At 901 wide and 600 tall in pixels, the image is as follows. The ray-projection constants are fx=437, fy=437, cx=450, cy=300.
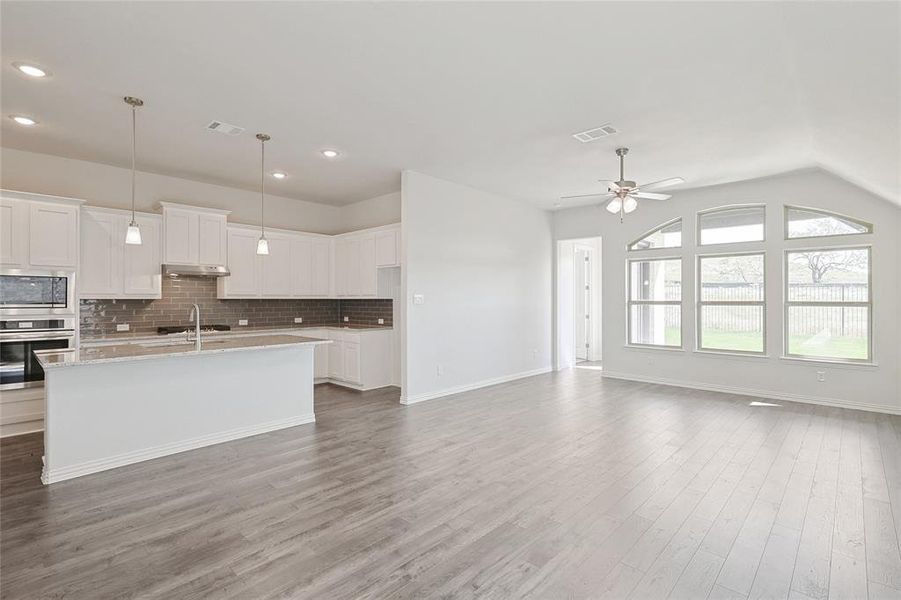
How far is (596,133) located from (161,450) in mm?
5151

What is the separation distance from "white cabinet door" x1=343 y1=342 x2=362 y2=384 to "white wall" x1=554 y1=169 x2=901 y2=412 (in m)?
4.38

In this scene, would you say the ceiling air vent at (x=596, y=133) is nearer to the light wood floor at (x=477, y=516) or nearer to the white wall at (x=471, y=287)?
the white wall at (x=471, y=287)

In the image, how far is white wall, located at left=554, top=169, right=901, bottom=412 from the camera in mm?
5410

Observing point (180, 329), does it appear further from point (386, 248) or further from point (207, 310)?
point (386, 248)

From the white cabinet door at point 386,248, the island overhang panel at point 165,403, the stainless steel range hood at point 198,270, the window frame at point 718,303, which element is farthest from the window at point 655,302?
the stainless steel range hood at point 198,270

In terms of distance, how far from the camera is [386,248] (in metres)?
6.63

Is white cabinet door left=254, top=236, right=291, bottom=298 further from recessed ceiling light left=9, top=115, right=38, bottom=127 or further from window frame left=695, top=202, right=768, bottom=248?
window frame left=695, top=202, right=768, bottom=248

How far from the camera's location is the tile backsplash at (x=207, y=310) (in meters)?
5.62

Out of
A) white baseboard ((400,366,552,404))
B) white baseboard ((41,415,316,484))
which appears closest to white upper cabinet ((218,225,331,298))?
white baseboard ((41,415,316,484))

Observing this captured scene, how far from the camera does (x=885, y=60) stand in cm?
255

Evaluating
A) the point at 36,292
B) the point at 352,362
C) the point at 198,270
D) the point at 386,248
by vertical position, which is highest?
the point at 386,248

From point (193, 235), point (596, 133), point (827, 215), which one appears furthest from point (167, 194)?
point (827, 215)

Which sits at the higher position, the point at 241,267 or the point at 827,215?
the point at 827,215

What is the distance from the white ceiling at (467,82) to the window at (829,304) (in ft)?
3.36
